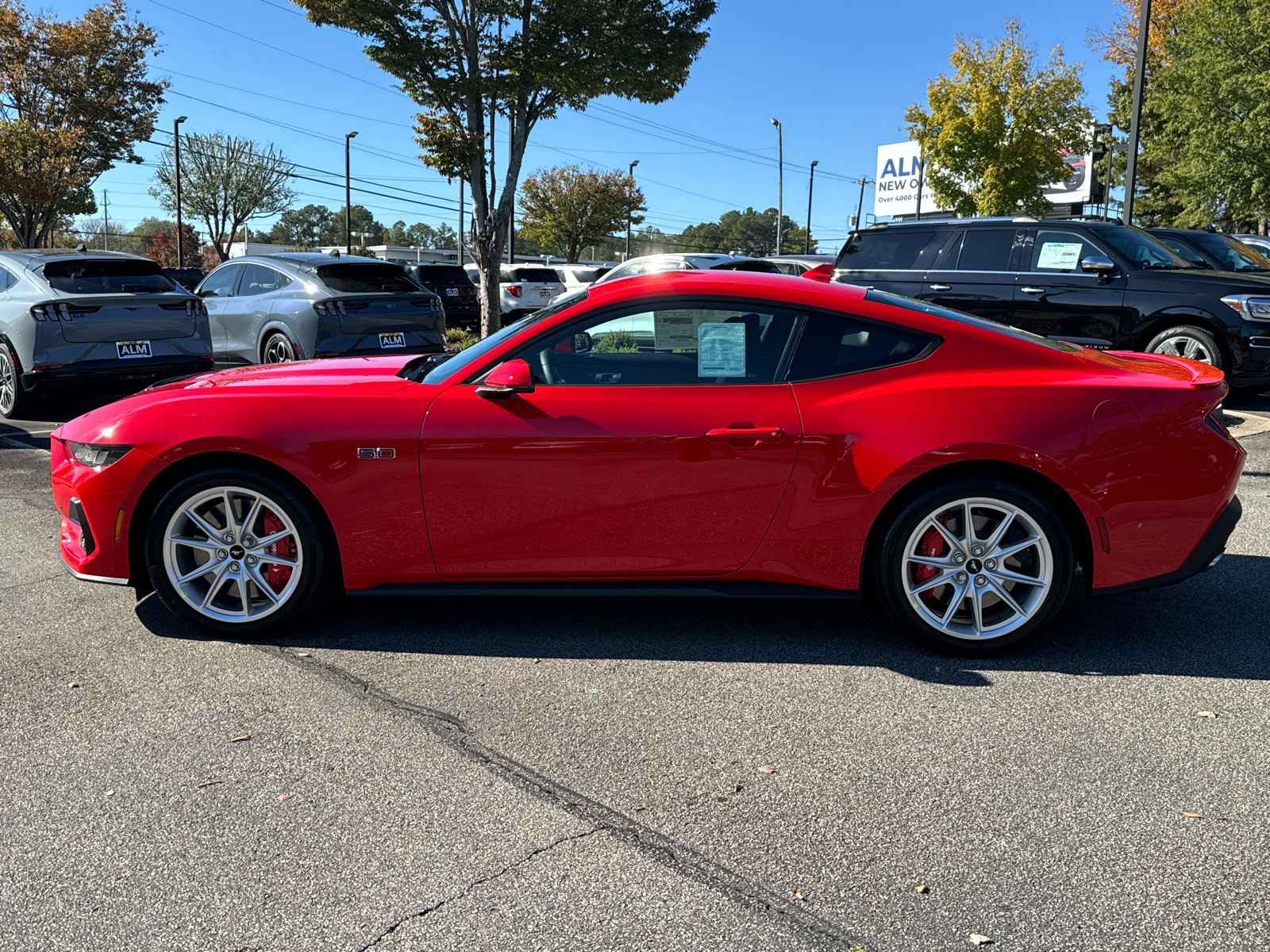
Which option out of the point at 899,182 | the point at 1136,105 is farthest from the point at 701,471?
the point at 899,182

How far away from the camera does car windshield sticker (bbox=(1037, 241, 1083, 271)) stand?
10477 millimetres

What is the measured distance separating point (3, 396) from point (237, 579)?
747 centimetres

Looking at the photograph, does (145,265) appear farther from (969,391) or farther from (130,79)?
(130,79)

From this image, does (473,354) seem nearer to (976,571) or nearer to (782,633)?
(782,633)

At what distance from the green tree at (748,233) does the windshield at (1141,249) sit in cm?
9535

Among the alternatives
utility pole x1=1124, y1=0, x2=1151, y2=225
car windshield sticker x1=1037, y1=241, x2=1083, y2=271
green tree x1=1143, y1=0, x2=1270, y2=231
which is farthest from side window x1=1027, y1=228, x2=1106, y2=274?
green tree x1=1143, y1=0, x2=1270, y2=231

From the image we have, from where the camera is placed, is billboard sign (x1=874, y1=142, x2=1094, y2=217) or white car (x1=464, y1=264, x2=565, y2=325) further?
billboard sign (x1=874, y1=142, x2=1094, y2=217)

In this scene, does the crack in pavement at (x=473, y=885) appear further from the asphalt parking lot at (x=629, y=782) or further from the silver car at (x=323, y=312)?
the silver car at (x=323, y=312)

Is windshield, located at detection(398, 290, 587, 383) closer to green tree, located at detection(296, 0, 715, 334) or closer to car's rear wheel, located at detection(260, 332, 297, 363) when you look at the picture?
car's rear wheel, located at detection(260, 332, 297, 363)

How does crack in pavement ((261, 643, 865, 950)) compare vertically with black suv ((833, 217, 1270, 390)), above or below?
below

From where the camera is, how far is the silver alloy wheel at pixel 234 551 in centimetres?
416

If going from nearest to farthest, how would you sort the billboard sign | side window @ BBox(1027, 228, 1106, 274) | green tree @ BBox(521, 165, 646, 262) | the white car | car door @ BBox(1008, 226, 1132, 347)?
car door @ BBox(1008, 226, 1132, 347) < side window @ BBox(1027, 228, 1106, 274) < the white car < green tree @ BBox(521, 165, 646, 262) < the billboard sign

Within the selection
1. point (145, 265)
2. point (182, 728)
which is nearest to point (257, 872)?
point (182, 728)

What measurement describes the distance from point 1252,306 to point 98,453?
31.7 feet
